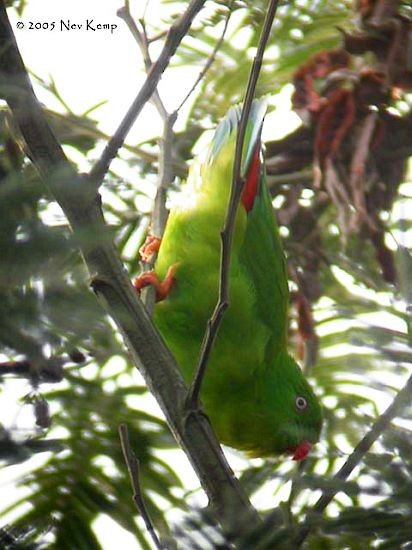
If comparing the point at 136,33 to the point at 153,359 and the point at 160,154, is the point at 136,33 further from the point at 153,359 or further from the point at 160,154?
the point at 153,359

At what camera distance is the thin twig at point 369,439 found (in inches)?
47.8

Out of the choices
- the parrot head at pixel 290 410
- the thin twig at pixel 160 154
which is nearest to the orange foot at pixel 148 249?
the thin twig at pixel 160 154

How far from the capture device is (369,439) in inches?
50.8

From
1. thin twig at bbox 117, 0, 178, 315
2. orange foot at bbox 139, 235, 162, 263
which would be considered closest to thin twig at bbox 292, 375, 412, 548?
thin twig at bbox 117, 0, 178, 315

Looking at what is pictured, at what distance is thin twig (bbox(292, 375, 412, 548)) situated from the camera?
1213mm

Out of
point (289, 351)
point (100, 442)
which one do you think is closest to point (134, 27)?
point (100, 442)

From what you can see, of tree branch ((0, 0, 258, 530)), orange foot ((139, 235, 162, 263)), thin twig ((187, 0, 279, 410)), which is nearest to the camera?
tree branch ((0, 0, 258, 530))

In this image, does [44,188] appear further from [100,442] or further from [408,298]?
[100,442]

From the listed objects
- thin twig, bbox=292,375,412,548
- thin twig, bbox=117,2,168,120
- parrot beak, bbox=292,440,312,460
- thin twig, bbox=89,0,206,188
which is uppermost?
thin twig, bbox=117,2,168,120

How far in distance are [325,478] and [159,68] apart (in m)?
1.04

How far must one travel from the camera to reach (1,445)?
2.89 ft

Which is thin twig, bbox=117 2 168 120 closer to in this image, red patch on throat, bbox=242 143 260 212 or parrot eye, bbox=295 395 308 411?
red patch on throat, bbox=242 143 260 212

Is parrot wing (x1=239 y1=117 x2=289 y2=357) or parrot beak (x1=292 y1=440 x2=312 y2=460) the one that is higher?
parrot wing (x1=239 y1=117 x2=289 y2=357)

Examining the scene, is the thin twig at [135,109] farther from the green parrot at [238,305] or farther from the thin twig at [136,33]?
the green parrot at [238,305]
